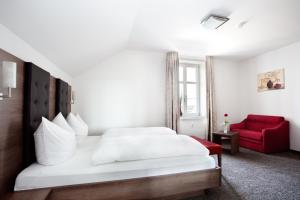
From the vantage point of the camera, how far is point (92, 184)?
1296mm

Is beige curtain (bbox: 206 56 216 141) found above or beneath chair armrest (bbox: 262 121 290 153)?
above

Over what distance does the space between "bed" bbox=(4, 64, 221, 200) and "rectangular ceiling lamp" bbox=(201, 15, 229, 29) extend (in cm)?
212

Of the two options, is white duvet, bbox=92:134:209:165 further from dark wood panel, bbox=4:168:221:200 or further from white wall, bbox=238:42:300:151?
white wall, bbox=238:42:300:151

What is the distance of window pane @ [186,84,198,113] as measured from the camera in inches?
173

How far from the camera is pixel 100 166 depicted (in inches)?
54.9

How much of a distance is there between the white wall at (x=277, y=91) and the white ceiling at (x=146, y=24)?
14.6 inches

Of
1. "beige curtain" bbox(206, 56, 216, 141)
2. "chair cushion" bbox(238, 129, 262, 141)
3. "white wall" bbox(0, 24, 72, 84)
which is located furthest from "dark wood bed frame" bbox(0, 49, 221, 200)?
"beige curtain" bbox(206, 56, 216, 141)

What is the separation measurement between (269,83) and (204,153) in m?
3.63

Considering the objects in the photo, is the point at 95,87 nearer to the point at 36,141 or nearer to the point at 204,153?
the point at 36,141

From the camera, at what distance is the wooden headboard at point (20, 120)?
1.11 meters

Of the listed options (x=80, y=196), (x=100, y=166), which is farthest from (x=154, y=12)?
(x=80, y=196)

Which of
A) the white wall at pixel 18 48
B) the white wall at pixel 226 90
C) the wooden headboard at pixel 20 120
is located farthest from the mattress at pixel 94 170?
the white wall at pixel 226 90

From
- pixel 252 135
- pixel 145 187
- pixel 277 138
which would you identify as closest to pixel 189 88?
pixel 252 135

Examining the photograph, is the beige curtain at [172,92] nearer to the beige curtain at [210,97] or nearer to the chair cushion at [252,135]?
the beige curtain at [210,97]
